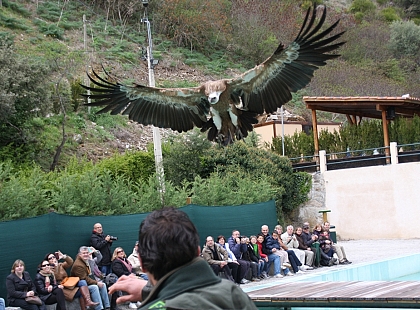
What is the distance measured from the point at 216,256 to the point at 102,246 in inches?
91.0

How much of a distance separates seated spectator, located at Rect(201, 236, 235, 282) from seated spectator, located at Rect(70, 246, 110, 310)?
2461 millimetres

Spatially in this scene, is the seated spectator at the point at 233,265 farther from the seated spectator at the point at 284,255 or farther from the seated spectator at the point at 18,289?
the seated spectator at the point at 18,289

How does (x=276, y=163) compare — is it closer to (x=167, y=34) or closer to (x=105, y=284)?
(x=105, y=284)

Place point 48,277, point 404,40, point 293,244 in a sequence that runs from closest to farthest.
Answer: point 48,277 → point 293,244 → point 404,40

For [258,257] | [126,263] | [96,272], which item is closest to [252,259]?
[258,257]

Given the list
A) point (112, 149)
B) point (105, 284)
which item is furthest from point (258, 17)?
point (105, 284)

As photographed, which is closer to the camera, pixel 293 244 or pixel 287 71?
pixel 287 71

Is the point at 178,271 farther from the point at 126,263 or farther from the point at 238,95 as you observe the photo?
the point at 126,263

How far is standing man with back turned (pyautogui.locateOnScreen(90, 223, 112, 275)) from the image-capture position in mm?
10531

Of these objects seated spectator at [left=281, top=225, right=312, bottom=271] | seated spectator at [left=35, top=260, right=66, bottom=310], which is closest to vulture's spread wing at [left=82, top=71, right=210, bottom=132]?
seated spectator at [left=35, top=260, right=66, bottom=310]

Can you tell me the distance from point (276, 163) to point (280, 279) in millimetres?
9711

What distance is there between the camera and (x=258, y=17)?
166ft

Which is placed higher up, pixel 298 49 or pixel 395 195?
pixel 298 49

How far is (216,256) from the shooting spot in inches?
468
